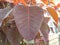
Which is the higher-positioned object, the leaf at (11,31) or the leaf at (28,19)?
the leaf at (28,19)

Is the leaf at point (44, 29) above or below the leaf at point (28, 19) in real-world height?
below

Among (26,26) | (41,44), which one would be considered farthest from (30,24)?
(41,44)

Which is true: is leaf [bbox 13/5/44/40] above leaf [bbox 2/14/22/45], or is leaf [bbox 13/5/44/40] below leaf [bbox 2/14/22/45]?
above

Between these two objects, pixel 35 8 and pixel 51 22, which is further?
pixel 51 22

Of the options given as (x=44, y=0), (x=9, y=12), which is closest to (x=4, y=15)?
(x=9, y=12)

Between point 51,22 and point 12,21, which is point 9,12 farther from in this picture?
point 51,22

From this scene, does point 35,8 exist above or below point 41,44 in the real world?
above
